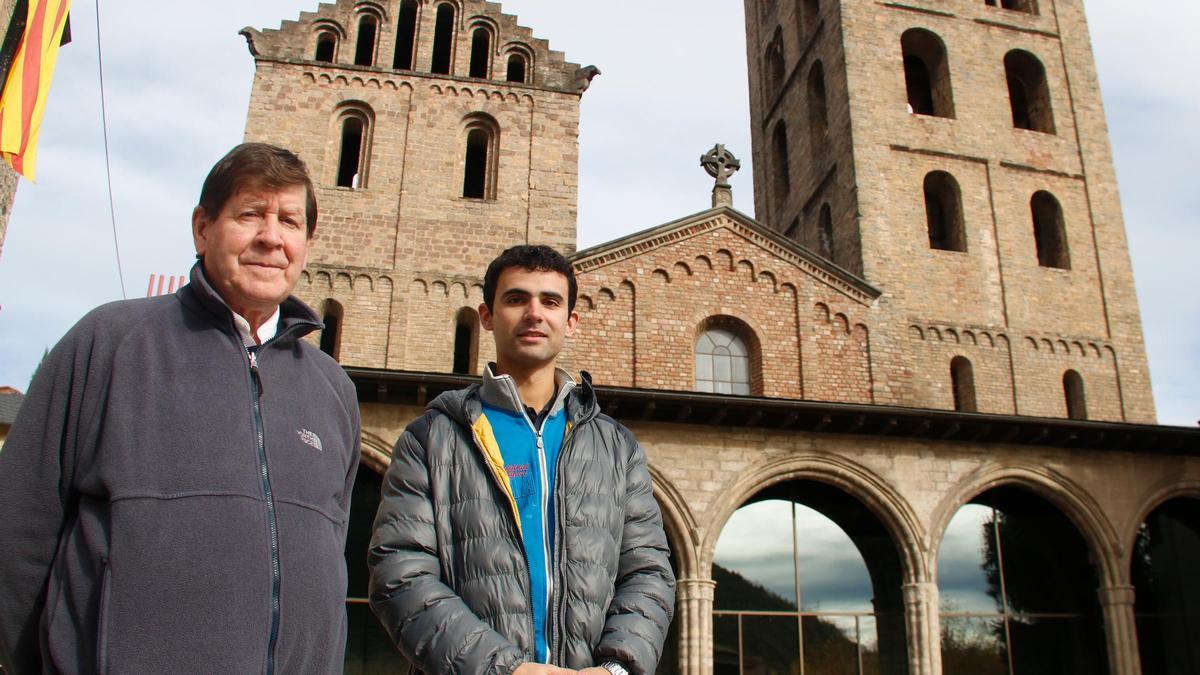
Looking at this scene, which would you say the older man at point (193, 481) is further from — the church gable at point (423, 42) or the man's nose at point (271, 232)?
the church gable at point (423, 42)

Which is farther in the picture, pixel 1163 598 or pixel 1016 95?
pixel 1016 95

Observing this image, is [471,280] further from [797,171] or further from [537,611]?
[537,611]

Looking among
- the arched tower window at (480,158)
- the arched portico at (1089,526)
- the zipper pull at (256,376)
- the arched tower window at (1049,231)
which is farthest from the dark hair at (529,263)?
the arched tower window at (1049,231)

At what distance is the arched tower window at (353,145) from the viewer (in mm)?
18547

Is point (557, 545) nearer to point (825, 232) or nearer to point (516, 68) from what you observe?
point (516, 68)

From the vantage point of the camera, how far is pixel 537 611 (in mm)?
2744

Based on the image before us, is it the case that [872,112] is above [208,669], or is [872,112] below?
above

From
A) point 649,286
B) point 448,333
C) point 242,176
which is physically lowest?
point 242,176

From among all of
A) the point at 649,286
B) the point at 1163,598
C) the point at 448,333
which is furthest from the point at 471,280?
the point at 1163,598

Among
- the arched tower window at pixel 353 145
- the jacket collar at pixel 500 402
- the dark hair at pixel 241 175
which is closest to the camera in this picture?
the dark hair at pixel 241 175

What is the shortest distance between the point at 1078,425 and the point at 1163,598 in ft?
11.4

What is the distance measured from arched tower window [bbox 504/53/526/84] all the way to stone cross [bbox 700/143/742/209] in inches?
177

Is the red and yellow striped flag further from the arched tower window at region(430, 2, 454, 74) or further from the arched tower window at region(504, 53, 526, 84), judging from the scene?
Result: the arched tower window at region(430, 2, 454, 74)

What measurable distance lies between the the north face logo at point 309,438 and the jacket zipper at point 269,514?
0.11 m
